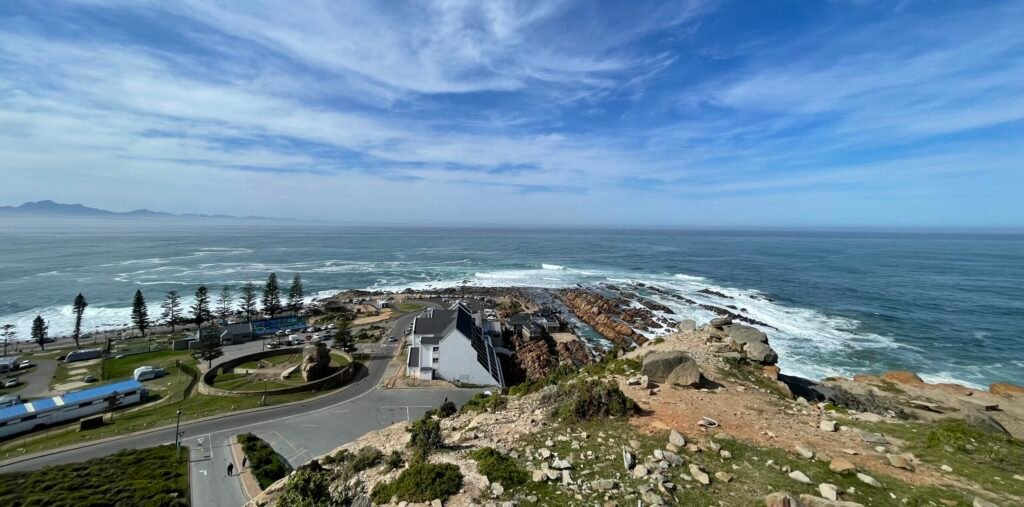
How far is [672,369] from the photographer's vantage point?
18.2 metres

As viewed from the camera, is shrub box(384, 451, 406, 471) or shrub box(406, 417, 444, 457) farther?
shrub box(406, 417, 444, 457)

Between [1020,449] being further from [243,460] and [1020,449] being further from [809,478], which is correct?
[243,460]

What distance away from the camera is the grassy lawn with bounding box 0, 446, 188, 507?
1762 centimetres

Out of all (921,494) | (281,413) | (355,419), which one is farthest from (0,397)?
(921,494)

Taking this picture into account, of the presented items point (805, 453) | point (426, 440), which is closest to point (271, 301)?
point (426, 440)

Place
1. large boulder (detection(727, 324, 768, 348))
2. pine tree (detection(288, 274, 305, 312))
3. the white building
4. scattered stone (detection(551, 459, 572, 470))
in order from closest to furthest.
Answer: scattered stone (detection(551, 459, 572, 470)) → large boulder (detection(727, 324, 768, 348)) → the white building → pine tree (detection(288, 274, 305, 312))

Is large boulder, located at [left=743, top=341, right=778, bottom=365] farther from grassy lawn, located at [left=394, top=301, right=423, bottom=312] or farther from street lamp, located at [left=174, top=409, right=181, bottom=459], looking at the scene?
grassy lawn, located at [left=394, top=301, right=423, bottom=312]

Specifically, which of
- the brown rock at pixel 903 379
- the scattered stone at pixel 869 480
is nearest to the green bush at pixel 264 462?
the scattered stone at pixel 869 480

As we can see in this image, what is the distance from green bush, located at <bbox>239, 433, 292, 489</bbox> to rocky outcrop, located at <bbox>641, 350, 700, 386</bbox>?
20.3m

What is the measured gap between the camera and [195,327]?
5719 centimetres

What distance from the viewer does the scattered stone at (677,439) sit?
12438 mm

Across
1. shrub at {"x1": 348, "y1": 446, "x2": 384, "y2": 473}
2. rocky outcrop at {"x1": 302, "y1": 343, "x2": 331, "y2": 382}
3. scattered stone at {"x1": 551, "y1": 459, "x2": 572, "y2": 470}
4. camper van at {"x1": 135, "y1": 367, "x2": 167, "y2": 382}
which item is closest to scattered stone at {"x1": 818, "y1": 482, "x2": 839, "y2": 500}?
scattered stone at {"x1": 551, "y1": 459, "x2": 572, "y2": 470}

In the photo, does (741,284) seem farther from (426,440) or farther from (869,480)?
(426,440)

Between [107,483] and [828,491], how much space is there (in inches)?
1176
